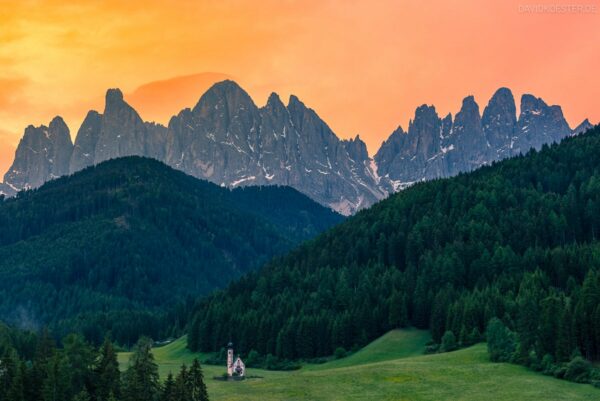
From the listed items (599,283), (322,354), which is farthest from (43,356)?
(599,283)

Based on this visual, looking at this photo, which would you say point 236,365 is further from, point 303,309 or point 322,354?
point 303,309

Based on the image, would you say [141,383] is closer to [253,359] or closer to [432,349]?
[432,349]

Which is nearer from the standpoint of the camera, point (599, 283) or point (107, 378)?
point (107, 378)

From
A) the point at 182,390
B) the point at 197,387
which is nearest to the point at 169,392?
the point at 182,390

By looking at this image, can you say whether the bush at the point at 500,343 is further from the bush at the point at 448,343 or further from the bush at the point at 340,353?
the bush at the point at 340,353

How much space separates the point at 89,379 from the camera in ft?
377

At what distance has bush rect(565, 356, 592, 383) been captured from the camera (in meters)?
117

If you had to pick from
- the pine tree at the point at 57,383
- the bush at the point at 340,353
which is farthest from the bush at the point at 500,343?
the pine tree at the point at 57,383

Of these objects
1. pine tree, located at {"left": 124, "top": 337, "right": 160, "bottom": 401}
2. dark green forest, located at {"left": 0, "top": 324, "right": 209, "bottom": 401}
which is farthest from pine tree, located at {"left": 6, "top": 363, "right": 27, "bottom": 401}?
pine tree, located at {"left": 124, "top": 337, "right": 160, "bottom": 401}

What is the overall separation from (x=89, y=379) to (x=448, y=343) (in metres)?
63.2

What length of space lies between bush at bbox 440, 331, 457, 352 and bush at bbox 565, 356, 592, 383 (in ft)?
119

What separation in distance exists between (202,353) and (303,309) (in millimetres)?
22618

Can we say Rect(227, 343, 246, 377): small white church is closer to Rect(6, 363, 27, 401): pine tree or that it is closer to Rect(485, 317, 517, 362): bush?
Rect(485, 317, 517, 362): bush

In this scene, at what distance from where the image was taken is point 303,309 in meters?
195
